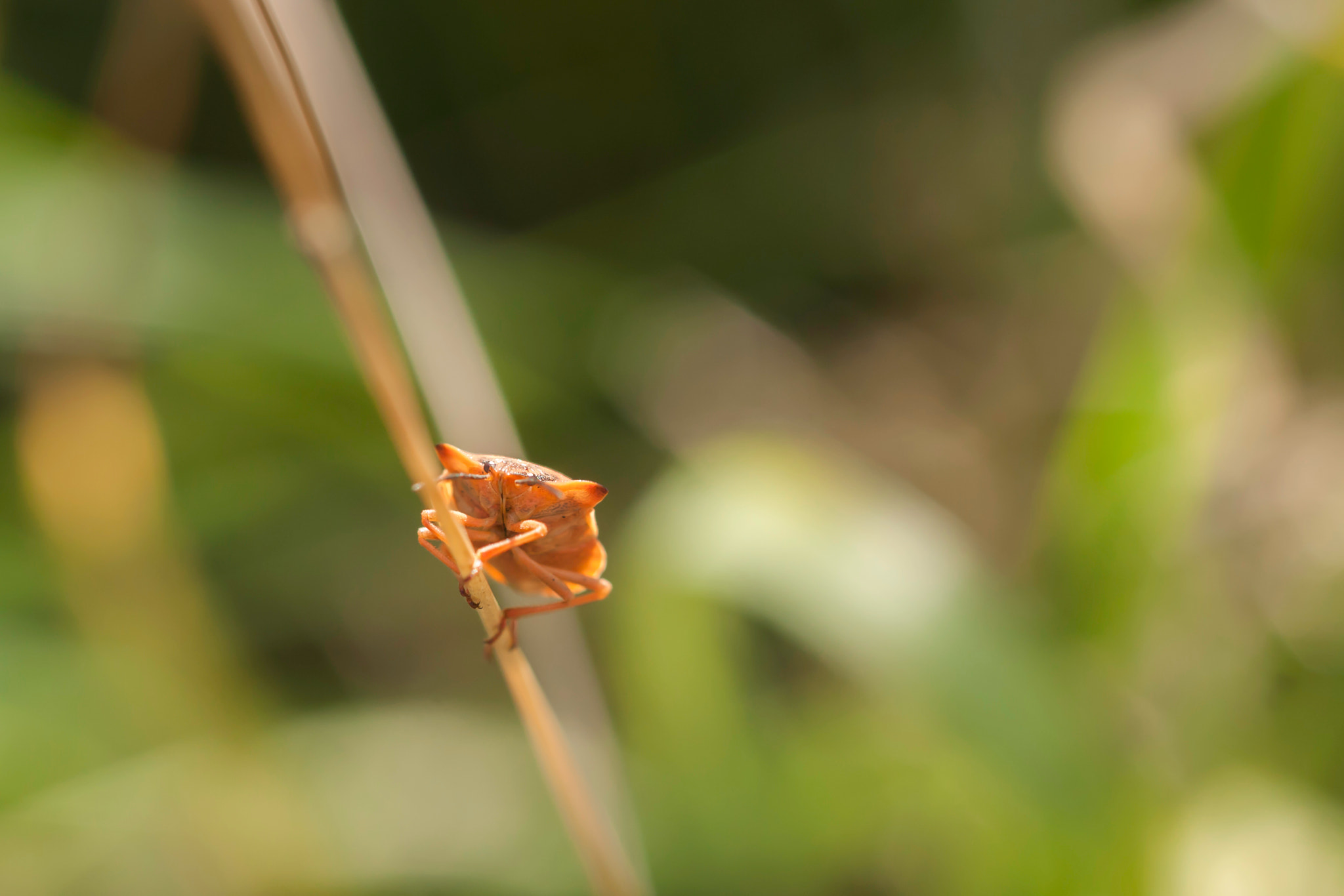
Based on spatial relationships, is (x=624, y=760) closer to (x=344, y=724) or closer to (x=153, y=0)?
(x=344, y=724)

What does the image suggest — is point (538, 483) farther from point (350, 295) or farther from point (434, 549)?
point (350, 295)

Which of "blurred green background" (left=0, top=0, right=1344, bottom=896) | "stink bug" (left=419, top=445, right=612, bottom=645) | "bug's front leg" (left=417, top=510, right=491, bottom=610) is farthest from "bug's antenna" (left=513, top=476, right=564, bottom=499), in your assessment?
"blurred green background" (left=0, top=0, right=1344, bottom=896)

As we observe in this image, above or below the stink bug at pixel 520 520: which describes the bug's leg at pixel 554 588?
below

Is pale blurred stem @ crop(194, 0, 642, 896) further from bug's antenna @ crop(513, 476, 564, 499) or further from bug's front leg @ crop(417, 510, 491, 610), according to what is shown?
bug's antenna @ crop(513, 476, 564, 499)

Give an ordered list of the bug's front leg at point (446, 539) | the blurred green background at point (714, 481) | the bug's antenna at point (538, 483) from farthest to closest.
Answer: the blurred green background at point (714, 481), the bug's antenna at point (538, 483), the bug's front leg at point (446, 539)

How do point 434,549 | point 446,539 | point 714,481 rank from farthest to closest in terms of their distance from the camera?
point 714,481, point 434,549, point 446,539

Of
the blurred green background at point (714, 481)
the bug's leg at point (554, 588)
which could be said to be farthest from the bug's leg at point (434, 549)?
the blurred green background at point (714, 481)

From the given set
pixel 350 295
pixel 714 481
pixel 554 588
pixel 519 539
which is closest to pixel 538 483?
pixel 519 539

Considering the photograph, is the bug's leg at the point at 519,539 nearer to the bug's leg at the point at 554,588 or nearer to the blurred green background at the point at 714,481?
the bug's leg at the point at 554,588
